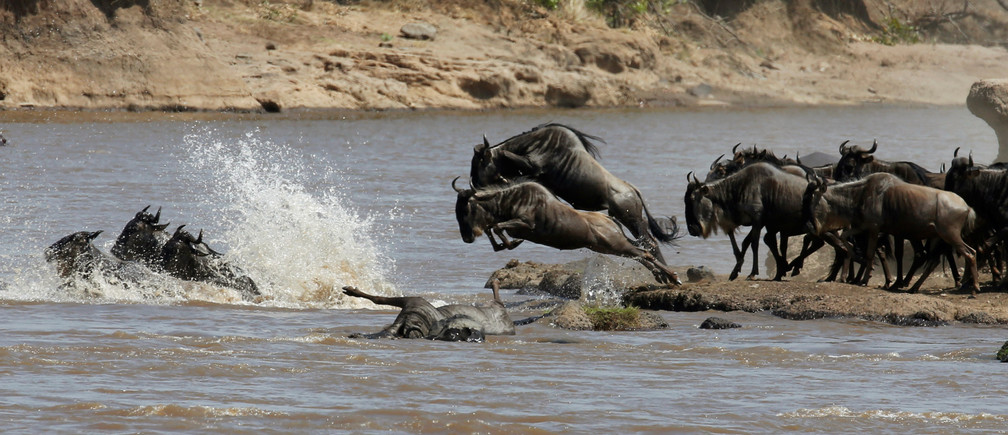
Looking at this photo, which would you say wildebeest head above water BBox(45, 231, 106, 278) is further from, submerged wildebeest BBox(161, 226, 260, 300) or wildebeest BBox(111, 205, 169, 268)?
submerged wildebeest BBox(161, 226, 260, 300)

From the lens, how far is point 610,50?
46500 millimetres

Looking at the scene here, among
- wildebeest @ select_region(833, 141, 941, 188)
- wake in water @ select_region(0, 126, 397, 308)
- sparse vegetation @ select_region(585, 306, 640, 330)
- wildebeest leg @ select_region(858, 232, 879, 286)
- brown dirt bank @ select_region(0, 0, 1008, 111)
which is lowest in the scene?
brown dirt bank @ select_region(0, 0, 1008, 111)

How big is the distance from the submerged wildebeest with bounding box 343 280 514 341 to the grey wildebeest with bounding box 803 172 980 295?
3.17 metres

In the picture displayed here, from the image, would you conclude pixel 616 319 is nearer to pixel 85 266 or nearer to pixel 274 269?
pixel 274 269

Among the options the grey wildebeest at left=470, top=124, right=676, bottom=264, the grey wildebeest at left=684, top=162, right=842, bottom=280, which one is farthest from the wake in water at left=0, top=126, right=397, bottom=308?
the grey wildebeest at left=684, top=162, right=842, bottom=280

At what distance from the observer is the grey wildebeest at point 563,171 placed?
11656 millimetres

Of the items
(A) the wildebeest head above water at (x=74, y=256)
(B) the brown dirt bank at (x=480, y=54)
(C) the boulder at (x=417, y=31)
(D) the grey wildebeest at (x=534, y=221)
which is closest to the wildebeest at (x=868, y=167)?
(D) the grey wildebeest at (x=534, y=221)

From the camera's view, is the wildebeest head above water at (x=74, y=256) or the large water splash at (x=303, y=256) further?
the large water splash at (x=303, y=256)

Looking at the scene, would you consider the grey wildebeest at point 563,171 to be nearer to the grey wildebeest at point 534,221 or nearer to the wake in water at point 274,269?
the grey wildebeest at point 534,221

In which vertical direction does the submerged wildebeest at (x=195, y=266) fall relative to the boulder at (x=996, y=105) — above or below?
below

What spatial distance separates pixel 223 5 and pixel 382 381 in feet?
120

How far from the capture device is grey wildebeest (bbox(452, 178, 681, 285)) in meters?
10.8

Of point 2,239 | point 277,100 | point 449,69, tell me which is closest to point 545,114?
point 449,69

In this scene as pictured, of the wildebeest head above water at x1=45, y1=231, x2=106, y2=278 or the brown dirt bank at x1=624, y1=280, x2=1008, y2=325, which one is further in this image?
the wildebeest head above water at x1=45, y1=231, x2=106, y2=278
